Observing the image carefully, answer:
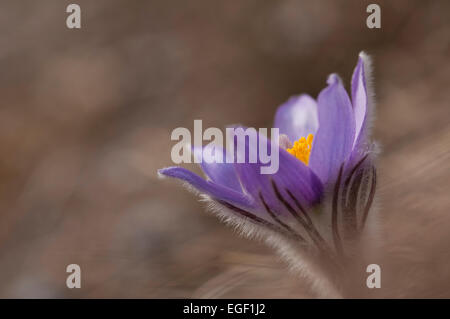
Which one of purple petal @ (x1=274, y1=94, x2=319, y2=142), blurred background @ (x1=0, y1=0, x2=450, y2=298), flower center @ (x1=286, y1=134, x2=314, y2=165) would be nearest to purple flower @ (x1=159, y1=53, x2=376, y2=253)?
flower center @ (x1=286, y1=134, x2=314, y2=165)

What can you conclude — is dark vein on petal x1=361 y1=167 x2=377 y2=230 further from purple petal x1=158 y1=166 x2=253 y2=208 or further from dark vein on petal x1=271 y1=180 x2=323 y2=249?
purple petal x1=158 y1=166 x2=253 y2=208

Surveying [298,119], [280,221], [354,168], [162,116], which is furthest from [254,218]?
[162,116]

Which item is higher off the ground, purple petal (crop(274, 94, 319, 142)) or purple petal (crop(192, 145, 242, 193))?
purple petal (crop(274, 94, 319, 142))

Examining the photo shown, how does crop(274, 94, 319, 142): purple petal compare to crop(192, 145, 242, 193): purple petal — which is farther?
crop(274, 94, 319, 142): purple petal

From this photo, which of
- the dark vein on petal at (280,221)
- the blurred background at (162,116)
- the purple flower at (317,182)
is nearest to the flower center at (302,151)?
the purple flower at (317,182)

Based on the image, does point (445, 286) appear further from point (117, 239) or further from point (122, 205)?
point (122, 205)
